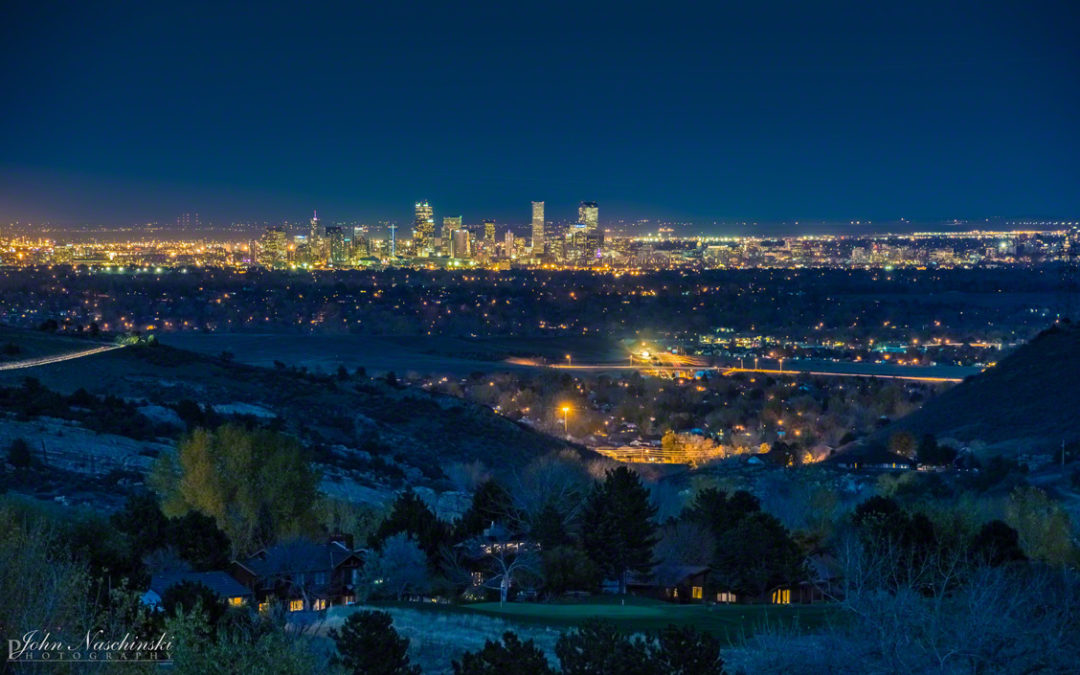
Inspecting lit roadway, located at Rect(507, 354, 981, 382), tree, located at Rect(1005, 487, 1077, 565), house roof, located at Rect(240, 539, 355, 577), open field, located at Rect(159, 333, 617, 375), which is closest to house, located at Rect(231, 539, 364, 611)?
house roof, located at Rect(240, 539, 355, 577)

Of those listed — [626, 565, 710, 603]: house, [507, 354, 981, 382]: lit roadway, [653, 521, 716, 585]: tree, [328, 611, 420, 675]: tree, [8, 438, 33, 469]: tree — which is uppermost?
[328, 611, 420, 675]: tree

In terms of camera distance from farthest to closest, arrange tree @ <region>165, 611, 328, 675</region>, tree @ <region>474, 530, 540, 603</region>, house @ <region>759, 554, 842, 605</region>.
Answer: house @ <region>759, 554, 842, 605</region>
tree @ <region>474, 530, 540, 603</region>
tree @ <region>165, 611, 328, 675</region>

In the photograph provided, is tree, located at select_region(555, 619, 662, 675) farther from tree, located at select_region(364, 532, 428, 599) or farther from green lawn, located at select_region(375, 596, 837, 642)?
tree, located at select_region(364, 532, 428, 599)

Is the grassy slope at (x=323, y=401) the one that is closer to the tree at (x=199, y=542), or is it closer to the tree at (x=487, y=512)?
the tree at (x=487, y=512)

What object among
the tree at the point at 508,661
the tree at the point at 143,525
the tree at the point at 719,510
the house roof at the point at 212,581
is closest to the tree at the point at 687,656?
the tree at the point at 508,661

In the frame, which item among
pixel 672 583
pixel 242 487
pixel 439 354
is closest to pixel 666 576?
pixel 672 583

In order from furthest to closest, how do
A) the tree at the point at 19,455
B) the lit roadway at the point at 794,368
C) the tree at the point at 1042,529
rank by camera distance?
the lit roadway at the point at 794,368
the tree at the point at 19,455
the tree at the point at 1042,529
